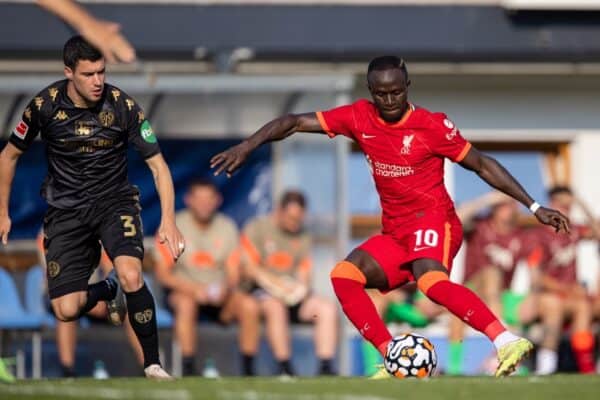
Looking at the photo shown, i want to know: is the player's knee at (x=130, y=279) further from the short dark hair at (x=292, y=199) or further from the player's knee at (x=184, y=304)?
the short dark hair at (x=292, y=199)

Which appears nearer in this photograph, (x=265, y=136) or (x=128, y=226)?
(x=128, y=226)

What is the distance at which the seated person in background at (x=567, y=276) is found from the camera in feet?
49.5

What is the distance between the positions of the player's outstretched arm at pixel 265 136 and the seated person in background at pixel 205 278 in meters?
4.25

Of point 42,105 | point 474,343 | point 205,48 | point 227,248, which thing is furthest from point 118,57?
point 474,343

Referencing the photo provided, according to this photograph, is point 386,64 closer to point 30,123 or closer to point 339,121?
point 339,121

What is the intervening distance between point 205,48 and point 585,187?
4207 mm

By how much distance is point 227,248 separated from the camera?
48.2 ft

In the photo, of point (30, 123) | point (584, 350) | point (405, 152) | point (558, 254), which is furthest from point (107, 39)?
point (558, 254)

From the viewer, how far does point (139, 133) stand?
9883mm

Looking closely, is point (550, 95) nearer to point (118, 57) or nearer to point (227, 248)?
point (227, 248)

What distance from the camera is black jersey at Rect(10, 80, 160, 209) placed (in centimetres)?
995

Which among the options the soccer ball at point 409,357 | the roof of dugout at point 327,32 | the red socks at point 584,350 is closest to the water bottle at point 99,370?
the roof of dugout at point 327,32

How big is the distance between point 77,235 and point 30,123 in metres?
0.75

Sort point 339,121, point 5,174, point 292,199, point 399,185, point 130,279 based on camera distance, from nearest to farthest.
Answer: point 130,279 < point 5,174 < point 399,185 < point 339,121 < point 292,199
